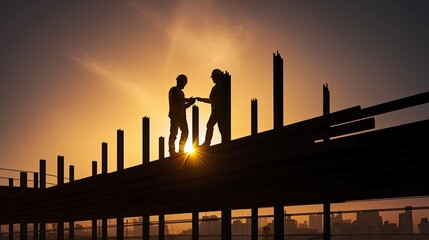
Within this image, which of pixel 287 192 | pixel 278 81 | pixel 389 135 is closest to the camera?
pixel 389 135

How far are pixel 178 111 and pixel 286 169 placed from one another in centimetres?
472

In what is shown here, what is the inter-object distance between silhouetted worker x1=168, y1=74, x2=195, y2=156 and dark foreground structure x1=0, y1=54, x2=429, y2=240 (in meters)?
0.90

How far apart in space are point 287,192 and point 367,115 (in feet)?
26.5

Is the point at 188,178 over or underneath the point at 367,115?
underneath

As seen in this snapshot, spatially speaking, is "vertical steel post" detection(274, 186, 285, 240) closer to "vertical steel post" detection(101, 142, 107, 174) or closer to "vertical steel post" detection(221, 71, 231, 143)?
"vertical steel post" detection(221, 71, 231, 143)

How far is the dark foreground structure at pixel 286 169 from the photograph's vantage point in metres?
8.78

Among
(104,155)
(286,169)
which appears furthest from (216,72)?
(104,155)

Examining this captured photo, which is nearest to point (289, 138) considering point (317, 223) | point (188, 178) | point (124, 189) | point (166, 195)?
point (188, 178)

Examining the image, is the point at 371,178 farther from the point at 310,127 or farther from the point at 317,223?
the point at 317,223

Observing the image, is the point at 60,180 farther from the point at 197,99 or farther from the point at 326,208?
the point at 326,208

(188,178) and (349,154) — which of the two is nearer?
(349,154)

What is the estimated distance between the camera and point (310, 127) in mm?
9250

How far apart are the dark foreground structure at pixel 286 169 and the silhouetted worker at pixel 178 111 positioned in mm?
899

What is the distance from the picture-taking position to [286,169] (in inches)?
425
